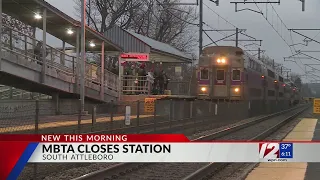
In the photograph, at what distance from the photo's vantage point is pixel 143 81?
26734mm

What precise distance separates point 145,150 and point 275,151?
1.64m

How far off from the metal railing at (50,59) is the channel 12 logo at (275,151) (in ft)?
37.8

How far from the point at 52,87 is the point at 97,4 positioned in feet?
103

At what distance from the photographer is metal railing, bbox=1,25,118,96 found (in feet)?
53.2

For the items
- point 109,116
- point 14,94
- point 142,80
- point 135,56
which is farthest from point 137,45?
point 109,116

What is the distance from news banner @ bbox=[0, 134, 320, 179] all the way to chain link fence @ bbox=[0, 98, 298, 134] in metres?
3.09

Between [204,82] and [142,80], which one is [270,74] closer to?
[204,82]

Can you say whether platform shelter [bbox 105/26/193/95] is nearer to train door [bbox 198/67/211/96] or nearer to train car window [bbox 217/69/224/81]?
train door [bbox 198/67/211/96]

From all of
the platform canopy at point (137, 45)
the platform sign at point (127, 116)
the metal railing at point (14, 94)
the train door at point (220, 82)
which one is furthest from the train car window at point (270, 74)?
the platform sign at point (127, 116)

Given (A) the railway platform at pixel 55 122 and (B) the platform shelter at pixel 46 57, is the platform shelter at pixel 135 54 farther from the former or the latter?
(A) the railway platform at pixel 55 122

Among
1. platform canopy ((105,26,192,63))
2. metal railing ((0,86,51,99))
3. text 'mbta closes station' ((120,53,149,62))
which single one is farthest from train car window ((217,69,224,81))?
metal railing ((0,86,51,99))

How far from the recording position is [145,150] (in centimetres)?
543

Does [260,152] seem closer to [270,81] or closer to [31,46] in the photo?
[31,46]

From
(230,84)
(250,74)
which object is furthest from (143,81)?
(250,74)
